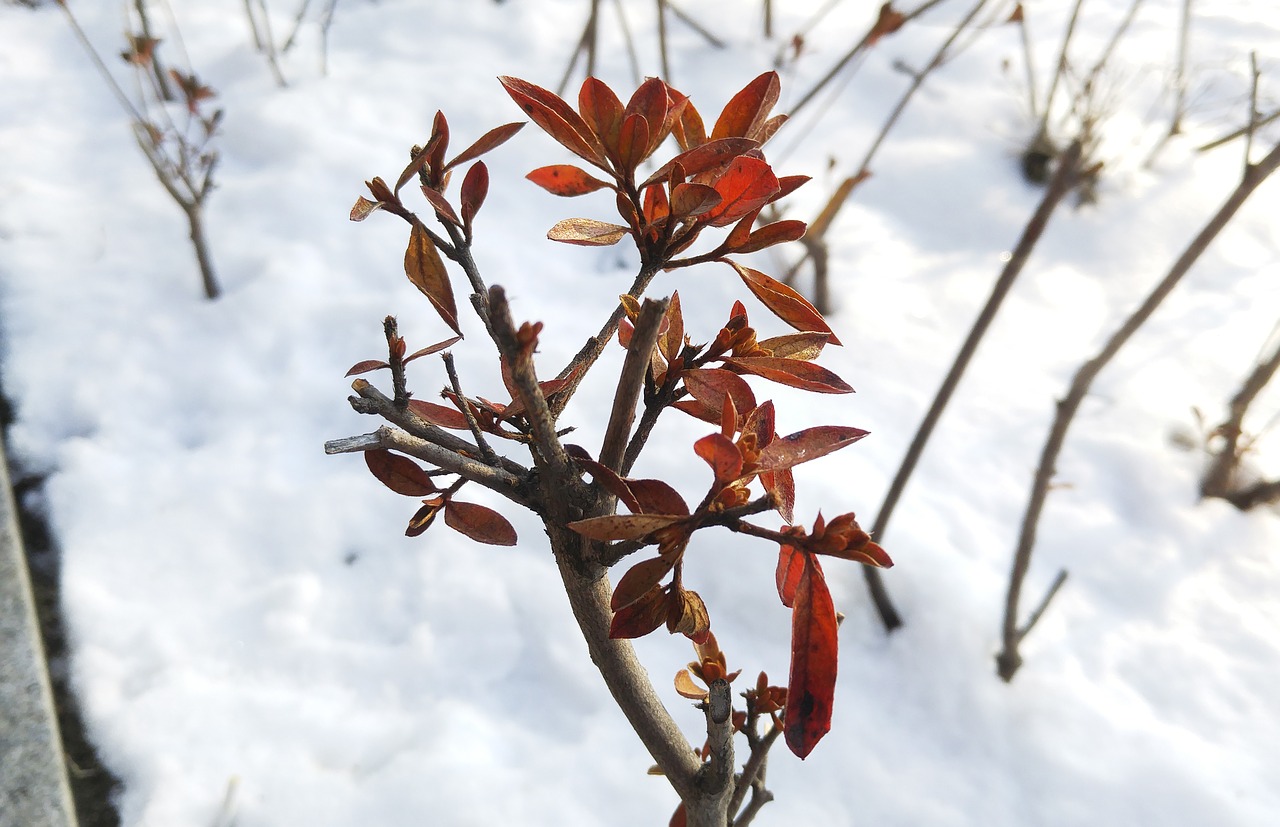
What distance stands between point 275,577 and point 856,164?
1750mm

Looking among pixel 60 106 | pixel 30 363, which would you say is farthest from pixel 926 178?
pixel 60 106

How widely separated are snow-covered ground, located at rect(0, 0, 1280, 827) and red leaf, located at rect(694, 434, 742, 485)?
2.75ft

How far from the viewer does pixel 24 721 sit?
1.04 m

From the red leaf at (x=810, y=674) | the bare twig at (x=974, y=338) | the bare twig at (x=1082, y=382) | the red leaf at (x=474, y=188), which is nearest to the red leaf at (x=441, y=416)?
the red leaf at (x=474, y=188)

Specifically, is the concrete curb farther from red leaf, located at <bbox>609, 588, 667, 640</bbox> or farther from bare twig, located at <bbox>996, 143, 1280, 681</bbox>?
bare twig, located at <bbox>996, 143, 1280, 681</bbox>

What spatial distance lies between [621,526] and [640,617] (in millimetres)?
81

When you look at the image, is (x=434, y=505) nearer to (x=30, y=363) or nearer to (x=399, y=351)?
(x=399, y=351)

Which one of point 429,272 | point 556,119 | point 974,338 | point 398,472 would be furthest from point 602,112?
point 974,338

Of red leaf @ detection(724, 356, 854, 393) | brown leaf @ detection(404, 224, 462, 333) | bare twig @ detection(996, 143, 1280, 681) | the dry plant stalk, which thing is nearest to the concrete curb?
the dry plant stalk

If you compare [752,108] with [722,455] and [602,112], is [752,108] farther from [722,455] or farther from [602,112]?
[722,455]

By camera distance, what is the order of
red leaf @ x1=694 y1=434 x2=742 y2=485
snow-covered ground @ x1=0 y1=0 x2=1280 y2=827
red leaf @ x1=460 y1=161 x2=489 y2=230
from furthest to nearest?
1. snow-covered ground @ x1=0 y1=0 x2=1280 y2=827
2. red leaf @ x1=460 y1=161 x2=489 y2=230
3. red leaf @ x1=694 y1=434 x2=742 y2=485

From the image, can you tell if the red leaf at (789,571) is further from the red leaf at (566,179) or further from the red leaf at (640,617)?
the red leaf at (566,179)

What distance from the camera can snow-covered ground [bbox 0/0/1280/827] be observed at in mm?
1098

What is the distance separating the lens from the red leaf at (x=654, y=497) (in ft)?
1.38
